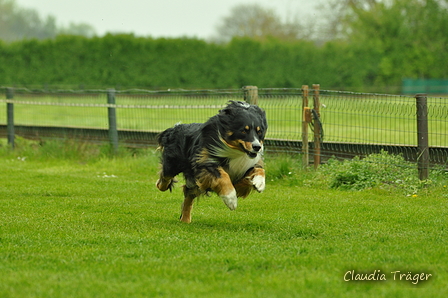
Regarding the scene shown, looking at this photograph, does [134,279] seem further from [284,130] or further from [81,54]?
[81,54]

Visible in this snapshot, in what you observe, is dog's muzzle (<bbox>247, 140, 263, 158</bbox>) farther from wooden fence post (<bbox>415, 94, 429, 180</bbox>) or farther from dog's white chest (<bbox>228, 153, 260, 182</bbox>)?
wooden fence post (<bbox>415, 94, 429, 180</bbox>)

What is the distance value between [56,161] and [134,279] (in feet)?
30.0

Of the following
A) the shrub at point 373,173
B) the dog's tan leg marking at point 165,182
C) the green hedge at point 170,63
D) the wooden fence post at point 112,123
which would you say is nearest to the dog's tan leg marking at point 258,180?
the dog's tan leg marking at point 165,182

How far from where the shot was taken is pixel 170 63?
3300 centimetres

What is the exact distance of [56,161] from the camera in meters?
12.9

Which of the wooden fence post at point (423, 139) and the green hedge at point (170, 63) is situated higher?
the green hedge at point (170, 63)

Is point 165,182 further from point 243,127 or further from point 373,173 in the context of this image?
point 373,173

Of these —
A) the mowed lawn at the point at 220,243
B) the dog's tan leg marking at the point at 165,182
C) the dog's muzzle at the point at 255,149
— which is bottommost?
the mowed lawn at the point at 220,243

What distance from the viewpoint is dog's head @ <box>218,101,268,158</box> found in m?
6.02

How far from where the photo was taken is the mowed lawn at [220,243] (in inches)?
159

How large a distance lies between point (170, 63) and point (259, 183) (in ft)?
90.3

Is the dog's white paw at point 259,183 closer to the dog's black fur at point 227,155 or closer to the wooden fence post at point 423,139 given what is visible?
the dog's black fur at point 227,155

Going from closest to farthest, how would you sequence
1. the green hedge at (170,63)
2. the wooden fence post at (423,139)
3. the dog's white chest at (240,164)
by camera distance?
the dog's white chest at (240,164) < the wooden fence post at (423,139) < the green hedge at (170,63)

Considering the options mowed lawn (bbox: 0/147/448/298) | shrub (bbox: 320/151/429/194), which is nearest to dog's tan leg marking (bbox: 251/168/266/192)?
mowed lawn (bbox: 0/147/448/298)
